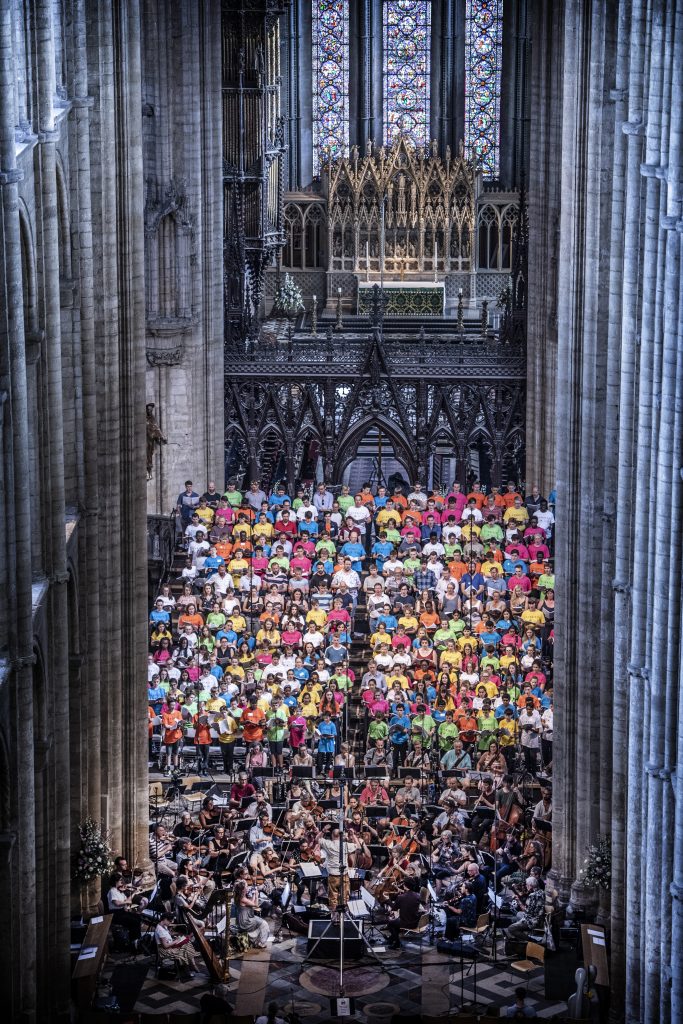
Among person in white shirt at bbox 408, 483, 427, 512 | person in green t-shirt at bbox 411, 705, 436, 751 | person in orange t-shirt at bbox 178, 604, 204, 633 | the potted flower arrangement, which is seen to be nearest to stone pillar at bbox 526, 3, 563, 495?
person in white shirt at bbox 408, 483, 427, 512

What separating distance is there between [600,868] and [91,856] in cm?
826

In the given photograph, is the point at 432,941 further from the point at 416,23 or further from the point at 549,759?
the point at 416,23

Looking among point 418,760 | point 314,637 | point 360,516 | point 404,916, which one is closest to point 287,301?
point 360,516

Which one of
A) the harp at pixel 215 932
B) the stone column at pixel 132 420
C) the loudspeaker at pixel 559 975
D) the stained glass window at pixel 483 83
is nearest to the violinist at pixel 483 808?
the loudspeaker at pixel 559 975

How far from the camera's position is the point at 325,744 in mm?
42062

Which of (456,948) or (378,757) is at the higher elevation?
(378,757)

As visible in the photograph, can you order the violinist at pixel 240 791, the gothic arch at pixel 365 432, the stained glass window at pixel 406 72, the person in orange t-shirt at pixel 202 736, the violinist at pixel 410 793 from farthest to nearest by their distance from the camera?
the stained glass window at pixel 406 72 → the gothic arch at pixel 365 432 → the person in orange t-shirt at pixel 202 736 → the violinist at pixel 240 791 → the violinist at pixel 410 793

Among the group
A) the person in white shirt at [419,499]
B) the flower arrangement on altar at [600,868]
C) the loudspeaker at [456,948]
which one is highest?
the person in white shirt at [419,499]

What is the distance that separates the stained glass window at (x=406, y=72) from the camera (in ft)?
273

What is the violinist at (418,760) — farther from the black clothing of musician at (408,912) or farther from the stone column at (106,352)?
the stone column at (106,352)

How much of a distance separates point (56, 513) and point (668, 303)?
955 cm

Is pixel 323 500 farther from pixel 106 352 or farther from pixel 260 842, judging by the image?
pixel 260 842

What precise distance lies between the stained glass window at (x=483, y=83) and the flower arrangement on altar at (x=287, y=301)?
10088mm

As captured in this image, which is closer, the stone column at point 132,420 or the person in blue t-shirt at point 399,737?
the stone column at point 132,420
